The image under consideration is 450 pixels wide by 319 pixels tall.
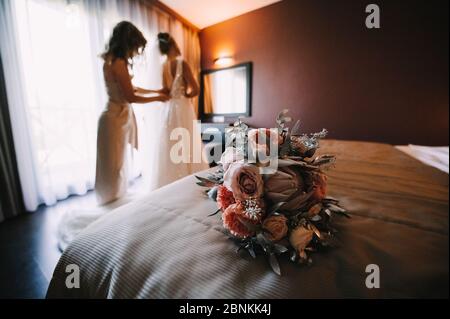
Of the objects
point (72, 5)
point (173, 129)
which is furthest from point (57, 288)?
point (72, 5)

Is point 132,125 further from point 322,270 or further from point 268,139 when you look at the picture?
point 322,270

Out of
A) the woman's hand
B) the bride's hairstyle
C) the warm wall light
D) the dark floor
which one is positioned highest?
the warm wall light

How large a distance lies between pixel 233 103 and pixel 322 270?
7.62 feet

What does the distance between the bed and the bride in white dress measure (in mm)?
1184

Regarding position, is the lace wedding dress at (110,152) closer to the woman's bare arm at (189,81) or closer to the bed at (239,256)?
the woman's bare arm at (189,81)

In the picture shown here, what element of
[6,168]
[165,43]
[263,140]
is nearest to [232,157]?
[263,140]

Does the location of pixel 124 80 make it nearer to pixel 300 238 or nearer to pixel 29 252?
pixel 29 252

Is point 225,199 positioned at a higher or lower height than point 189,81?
lower

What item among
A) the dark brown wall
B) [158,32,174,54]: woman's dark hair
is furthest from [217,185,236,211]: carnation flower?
[158,32,174,54]: woman's dark hair

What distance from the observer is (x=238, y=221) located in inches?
19.0

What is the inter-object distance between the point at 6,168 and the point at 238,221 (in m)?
2.30

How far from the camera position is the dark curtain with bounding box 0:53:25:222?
167 cm

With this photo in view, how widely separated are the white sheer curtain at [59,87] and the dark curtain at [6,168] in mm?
54

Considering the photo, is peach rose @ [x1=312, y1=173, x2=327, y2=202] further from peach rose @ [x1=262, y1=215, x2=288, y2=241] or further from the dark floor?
the dark floor
